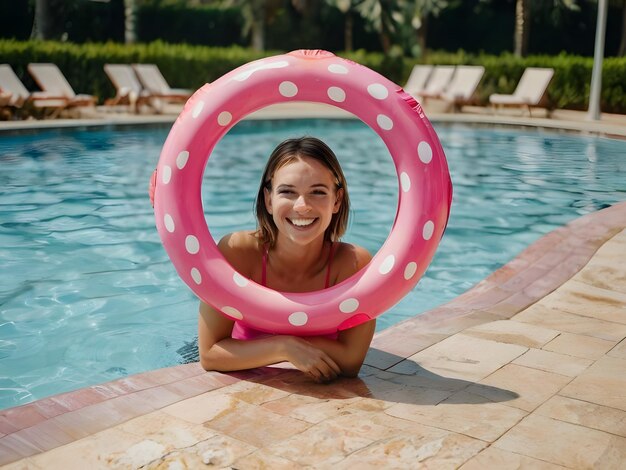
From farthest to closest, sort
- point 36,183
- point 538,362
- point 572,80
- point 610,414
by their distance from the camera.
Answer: point 572,80
point 36,183
point 538,362
point 610,414

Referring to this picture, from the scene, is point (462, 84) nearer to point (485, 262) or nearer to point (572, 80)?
point (572, 80)

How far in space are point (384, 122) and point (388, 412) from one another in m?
1.02

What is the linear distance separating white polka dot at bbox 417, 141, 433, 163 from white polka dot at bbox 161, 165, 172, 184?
0.92 m

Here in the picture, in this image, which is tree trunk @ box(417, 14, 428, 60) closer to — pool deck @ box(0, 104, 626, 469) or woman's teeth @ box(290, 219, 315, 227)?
pool deck @ box(0, 104, 626, 469)

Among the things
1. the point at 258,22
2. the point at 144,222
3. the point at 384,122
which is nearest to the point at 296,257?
A: the point at 384,122

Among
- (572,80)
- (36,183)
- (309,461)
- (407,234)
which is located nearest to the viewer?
(309,461)

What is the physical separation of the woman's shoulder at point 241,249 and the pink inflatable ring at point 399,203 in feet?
0.32

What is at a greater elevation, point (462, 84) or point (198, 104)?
point (198, 104)

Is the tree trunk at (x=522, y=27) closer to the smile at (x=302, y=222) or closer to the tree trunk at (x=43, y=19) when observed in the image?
the tree trunk at (x=43, y=19)

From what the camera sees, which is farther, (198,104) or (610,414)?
(198,104)

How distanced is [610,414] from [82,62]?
1542 cm

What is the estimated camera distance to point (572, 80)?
17906 millimetres

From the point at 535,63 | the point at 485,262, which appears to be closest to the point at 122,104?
the point at 535,63

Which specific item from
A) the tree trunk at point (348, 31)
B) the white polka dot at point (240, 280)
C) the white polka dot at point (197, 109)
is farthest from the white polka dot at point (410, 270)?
the tree trunk at point (348, 31)
